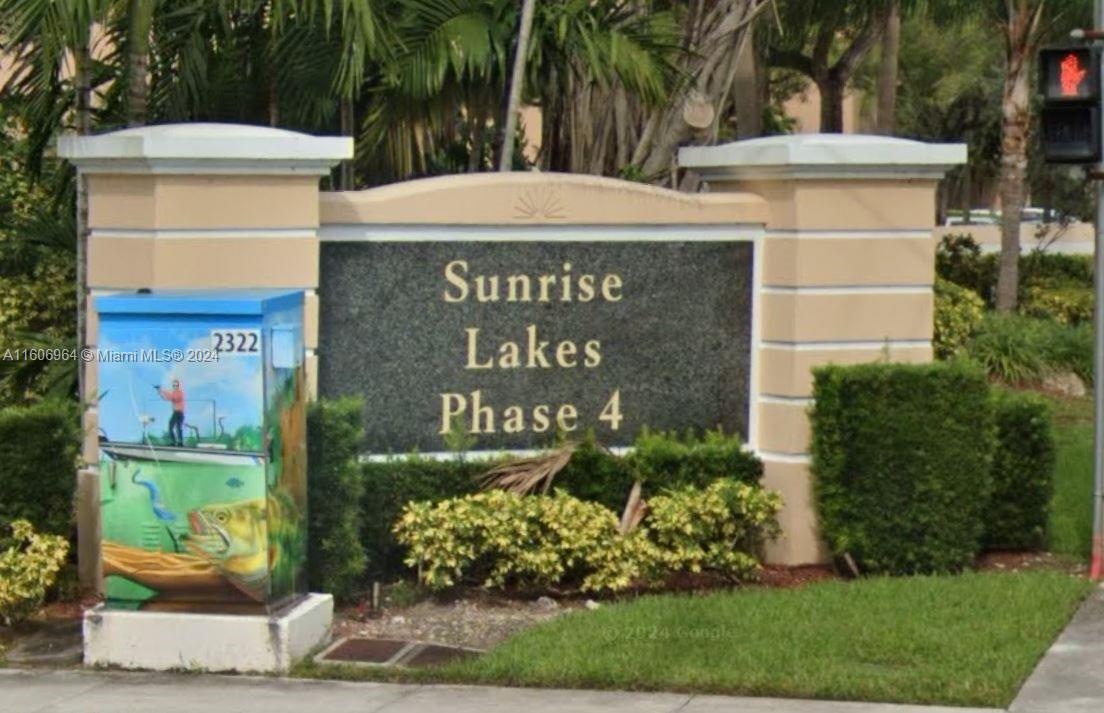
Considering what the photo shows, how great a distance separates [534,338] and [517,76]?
2024mm

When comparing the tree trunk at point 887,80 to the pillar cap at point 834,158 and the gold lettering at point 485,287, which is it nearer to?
the pillar cap at point 834,158

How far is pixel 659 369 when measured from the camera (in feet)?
36.5

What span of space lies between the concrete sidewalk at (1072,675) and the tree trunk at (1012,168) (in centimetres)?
1377

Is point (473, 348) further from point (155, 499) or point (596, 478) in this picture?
point (155, 499)

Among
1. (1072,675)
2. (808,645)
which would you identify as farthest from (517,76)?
(1072,675)

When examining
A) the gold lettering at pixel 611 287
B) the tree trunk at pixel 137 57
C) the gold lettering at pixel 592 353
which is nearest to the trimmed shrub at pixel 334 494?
the gold lettering at pixel 592 353

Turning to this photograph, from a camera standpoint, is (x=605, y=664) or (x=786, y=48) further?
(x=786, y=48)

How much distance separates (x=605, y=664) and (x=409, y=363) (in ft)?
8.74

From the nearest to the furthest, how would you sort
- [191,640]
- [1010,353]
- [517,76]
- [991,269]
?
1. [191,640]
2. [517,76]
3. [1010,353]
4. [991,269]

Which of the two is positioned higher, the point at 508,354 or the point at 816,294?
the point at 816,294

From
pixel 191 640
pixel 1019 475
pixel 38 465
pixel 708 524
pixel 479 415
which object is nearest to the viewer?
pixel 191 640

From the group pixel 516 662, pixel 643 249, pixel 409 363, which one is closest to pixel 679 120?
pixel 643 249

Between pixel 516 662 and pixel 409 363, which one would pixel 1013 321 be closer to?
pixel 409 363

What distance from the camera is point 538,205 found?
35.0ft
